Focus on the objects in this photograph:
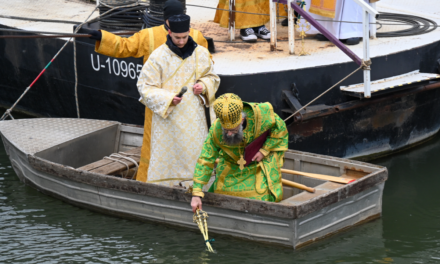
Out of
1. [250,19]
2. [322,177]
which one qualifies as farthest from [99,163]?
[250,19]

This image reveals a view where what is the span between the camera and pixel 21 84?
9.02 m

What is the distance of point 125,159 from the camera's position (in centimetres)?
632

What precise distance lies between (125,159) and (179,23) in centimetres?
184

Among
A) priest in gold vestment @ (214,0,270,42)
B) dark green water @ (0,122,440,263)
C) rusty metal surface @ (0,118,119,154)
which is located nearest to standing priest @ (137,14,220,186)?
dark green water @ (0,122,440,263)

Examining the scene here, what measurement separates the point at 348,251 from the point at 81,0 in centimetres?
704

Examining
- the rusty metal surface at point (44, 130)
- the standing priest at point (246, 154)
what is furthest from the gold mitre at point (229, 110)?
the rusty metal surface at point (44, 130)

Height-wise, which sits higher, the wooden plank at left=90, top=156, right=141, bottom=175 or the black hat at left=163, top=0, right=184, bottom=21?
the black hat at left=163, top=0, right=184, bottom=21

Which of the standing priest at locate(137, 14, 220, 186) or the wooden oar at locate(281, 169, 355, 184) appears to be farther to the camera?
the wooden oar at locate(281, 169, 355, 184)

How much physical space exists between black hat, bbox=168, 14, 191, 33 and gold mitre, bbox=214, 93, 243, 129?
2.89 feet

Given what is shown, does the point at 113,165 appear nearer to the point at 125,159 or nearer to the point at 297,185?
the point at 125,159

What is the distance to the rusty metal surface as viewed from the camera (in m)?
6.55

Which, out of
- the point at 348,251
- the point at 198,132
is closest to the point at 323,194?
the point at 348,251

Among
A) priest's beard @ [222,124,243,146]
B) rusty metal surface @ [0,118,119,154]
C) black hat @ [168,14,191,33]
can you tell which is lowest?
rusty metal surface @ [0,118,119,154]

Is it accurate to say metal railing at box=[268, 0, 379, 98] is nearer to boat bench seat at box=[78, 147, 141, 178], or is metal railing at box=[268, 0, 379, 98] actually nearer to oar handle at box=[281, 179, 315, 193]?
oar handle at box=[281, 179, 315, 193]
